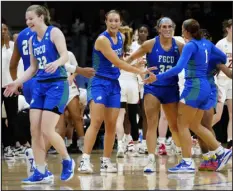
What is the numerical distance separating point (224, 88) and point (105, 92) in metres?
3.79

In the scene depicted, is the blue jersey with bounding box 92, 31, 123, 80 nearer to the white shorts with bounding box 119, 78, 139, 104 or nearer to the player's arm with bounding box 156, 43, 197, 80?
the player's arm with bounding box 156, 43, 197, 80

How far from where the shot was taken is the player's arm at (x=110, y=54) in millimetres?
9055

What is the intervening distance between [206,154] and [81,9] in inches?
397

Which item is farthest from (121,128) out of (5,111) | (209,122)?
(209,122)

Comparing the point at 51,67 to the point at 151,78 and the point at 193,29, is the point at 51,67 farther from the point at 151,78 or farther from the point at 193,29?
the point at 193,29

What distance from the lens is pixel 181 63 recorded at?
9.00m

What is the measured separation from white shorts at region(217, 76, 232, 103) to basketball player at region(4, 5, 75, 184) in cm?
478

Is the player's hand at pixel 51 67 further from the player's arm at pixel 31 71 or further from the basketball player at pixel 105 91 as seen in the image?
the basketball player at pixel 105 91

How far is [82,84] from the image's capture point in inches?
647

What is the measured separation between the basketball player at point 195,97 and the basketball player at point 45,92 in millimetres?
1569

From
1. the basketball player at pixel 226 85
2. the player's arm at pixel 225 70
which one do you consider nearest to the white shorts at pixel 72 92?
the basketball player at pixel 226 85

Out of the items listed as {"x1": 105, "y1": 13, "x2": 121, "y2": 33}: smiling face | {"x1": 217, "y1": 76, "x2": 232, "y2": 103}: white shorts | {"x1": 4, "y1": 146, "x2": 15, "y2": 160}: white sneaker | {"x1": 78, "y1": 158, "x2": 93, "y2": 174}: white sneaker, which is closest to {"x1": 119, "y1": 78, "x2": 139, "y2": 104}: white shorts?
{"x1": 217, "y1": 76, "x2": 232, "y2": 103}: white shorts

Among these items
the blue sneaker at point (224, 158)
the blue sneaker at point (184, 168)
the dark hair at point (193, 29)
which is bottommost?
the blue sneaker at point (184, 168)

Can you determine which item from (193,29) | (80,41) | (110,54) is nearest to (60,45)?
(110,54)
